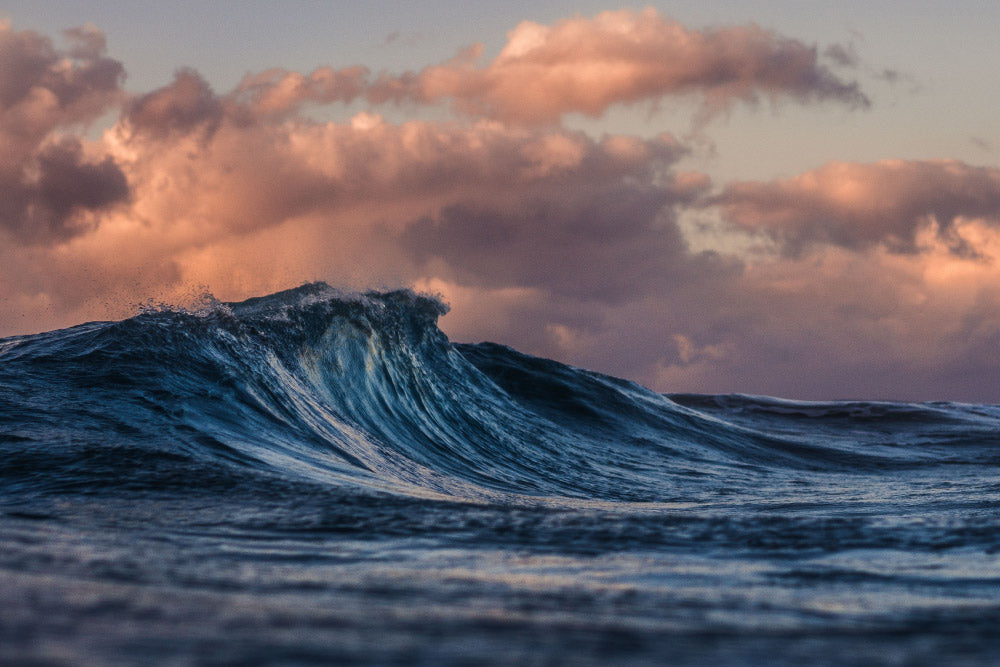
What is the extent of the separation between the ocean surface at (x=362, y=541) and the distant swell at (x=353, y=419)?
48mm

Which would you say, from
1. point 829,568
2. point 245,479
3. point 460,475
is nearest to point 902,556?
point 829,568

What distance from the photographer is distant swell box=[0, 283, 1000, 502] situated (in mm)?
6535

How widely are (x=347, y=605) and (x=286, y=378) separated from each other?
345 inches

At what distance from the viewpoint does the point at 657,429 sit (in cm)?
1708

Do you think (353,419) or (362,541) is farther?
(353,419)

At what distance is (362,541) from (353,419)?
24.8 ft

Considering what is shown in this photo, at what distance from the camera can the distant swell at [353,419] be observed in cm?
654

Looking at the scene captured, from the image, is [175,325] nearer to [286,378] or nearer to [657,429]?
[286,378]

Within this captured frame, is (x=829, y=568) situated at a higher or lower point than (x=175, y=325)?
lower

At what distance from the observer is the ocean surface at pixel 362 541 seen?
200 centimetres

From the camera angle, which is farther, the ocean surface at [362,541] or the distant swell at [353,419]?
the distant swell at [353,419]

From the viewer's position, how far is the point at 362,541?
3.90 metres

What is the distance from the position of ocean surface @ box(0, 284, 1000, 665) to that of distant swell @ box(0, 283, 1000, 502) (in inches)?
1.9

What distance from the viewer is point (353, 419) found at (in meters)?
11.3
